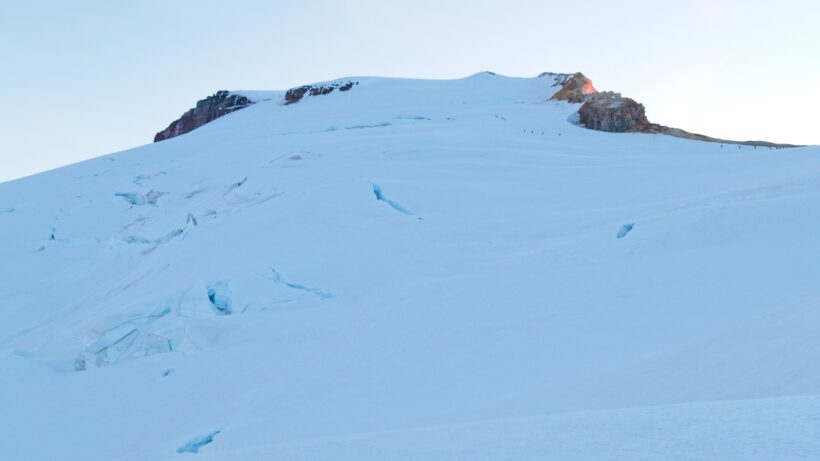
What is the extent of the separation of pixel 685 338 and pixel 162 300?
549 centimetres

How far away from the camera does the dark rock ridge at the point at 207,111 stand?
39906mm

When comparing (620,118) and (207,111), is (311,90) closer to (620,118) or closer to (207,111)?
(207,111)

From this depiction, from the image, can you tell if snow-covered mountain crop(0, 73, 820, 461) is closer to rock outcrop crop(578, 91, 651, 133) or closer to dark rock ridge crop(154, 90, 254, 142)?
rock outcrop crop(578, 91, 651, 133)

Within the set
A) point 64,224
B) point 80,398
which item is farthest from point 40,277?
point 80,398

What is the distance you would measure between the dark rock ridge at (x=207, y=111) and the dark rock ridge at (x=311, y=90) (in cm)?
668

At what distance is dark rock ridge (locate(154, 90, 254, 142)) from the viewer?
131ft

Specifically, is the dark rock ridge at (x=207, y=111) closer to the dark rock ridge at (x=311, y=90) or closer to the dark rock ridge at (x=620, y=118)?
the dark rock ridge at (x=311, y=90)

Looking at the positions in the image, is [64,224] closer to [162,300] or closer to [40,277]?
[40,277]

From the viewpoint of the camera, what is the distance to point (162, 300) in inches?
324

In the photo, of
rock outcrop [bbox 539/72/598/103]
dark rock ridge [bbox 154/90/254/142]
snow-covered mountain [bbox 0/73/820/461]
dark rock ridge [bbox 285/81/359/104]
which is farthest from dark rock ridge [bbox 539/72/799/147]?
dark rock ridge [bbox 154/90/254/142]

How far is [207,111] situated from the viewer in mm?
41656

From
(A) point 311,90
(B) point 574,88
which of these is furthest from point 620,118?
(A) point 311,90

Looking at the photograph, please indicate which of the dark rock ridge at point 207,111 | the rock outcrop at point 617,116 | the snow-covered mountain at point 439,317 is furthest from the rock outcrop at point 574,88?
the dark rock ridge at point 207,111

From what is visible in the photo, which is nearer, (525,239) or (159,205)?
(525,239)
